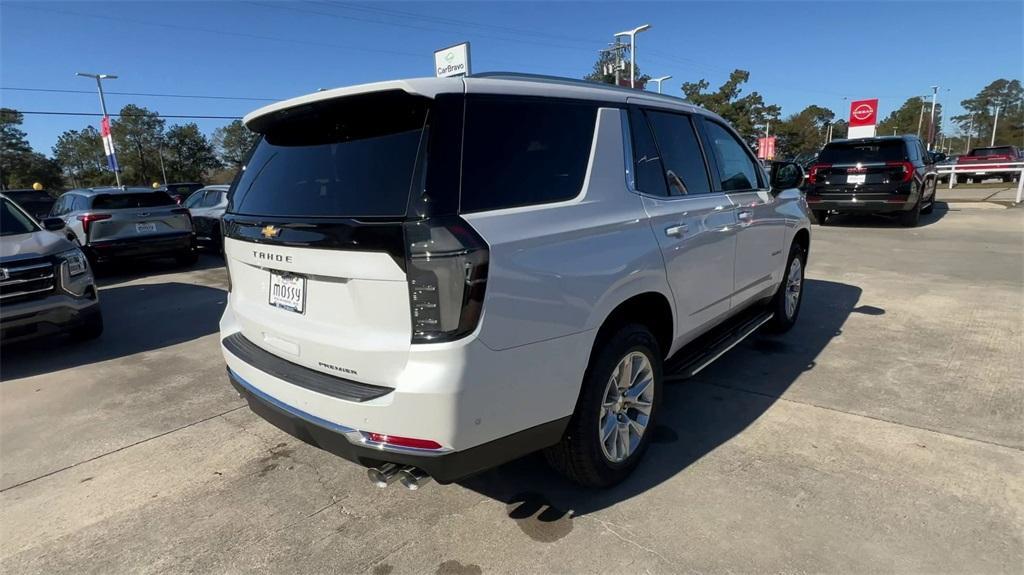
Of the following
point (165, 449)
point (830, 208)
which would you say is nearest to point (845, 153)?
point (830, 208)

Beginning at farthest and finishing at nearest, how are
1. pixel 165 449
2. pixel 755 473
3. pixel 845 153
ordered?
pixel 845 153, pixel 165 449, pixel 755 473

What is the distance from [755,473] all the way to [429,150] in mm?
2311

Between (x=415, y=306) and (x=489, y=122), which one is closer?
(x=415, y=306)

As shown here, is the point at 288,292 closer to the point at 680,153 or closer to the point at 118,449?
the point at 118,449

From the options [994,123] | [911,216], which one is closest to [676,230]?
[911,216]

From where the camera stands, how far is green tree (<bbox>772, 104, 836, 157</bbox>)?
2771 inches

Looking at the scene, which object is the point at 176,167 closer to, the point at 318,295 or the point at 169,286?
the point at 169,286

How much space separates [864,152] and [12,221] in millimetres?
13804

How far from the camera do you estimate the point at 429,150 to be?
6.71 ft

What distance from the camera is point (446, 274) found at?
6.37 feet

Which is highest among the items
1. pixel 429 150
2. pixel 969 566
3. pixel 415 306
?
pixel 429 150

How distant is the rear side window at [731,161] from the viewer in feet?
12.6

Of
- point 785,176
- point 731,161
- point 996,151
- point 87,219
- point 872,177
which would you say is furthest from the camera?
point 996,151

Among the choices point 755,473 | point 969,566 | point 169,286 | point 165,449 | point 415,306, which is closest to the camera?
point 415,306
